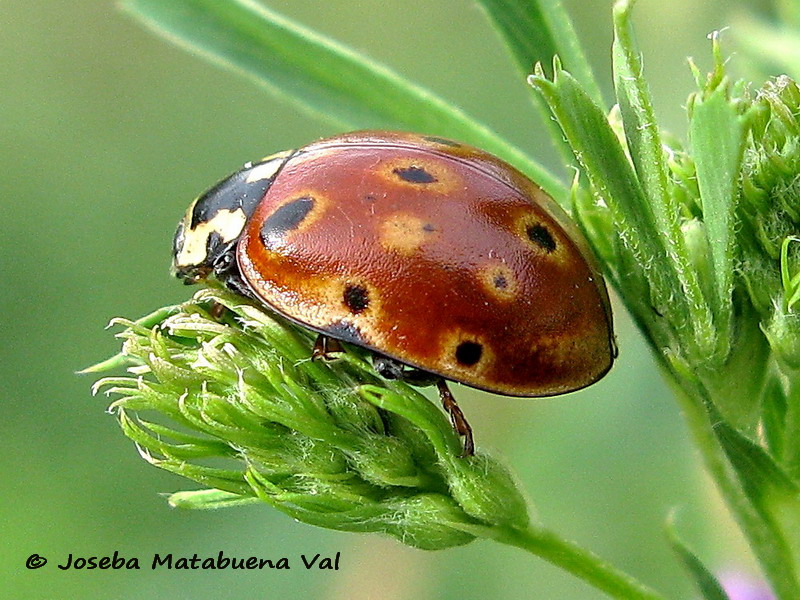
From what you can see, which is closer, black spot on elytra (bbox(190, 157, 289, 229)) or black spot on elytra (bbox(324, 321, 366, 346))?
black spot on elytra (bbox(324, 321, 366, 346))

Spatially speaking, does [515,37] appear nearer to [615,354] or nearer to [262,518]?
Answer: [615,354]

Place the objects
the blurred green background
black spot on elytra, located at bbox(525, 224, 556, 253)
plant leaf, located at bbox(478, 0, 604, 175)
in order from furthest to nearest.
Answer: the blurred green background → plant leaf, located at bbox(478, 0, 604, 175) → black spot on elytra, located at bbox(525, 224, 556, 253)

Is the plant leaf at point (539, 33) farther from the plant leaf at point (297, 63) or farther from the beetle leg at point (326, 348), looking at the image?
the beetle leg at point (326, 348)


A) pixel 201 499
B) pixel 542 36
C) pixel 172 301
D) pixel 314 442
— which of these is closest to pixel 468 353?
pixel 314 442

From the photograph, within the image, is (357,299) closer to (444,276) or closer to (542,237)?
(444,276)

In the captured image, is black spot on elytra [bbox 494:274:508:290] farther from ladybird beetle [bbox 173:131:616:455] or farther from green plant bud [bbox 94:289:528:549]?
green plant bud [bbox 94:289:528:549]

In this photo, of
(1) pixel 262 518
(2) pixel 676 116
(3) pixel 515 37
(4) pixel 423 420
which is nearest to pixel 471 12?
(2) pixel 676 116

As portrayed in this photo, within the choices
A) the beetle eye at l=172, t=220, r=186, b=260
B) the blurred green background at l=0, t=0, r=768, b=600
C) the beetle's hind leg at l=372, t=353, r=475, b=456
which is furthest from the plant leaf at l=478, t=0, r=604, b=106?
the blurred green background at l=0, t=0, r=768, b=600
